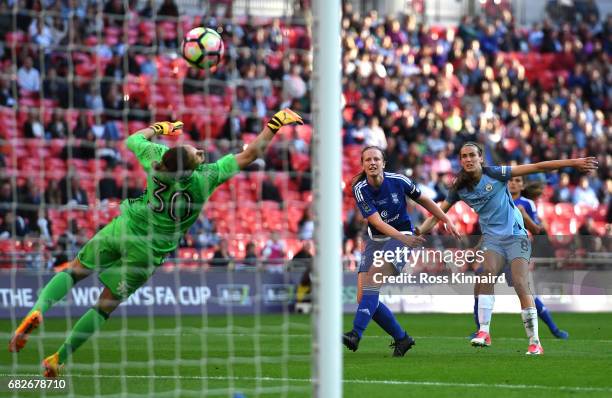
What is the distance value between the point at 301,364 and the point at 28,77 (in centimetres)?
882

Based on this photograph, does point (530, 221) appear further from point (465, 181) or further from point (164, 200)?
point (164, 200)

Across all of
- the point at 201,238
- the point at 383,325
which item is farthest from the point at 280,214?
the point at 383,325

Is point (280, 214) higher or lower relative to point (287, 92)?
lower

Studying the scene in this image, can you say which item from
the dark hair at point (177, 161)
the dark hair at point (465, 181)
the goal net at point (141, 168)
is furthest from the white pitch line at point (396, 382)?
the goal net at point (141, 168)

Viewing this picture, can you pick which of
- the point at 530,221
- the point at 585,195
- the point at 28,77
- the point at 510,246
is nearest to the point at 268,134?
the point at 510,246

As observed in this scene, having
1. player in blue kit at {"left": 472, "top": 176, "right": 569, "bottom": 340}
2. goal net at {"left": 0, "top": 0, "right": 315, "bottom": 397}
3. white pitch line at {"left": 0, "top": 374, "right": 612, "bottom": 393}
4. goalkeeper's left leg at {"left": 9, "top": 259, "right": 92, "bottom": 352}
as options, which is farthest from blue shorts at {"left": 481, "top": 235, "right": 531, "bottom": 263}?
goalkeeper's left leg at {"left": 9, "top": 259, "right": 92, "bottom": 352}

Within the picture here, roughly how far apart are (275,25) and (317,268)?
15748mm

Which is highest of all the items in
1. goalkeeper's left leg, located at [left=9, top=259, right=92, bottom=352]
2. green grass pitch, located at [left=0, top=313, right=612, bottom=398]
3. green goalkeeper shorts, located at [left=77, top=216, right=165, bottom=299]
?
green goalkeeper shorts, located at [left=77, top=216, right=165, bottom=299]

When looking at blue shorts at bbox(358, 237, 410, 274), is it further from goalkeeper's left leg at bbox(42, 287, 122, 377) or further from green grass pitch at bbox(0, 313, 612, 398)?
goalkeeper's left leg at bbox(42, 287, 122, 377)

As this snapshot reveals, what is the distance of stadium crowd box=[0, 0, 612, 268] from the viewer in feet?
54.1

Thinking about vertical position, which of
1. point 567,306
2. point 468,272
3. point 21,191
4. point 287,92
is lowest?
point 567,306

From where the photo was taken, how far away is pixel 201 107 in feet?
64.6

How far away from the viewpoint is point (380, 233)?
1112 cm

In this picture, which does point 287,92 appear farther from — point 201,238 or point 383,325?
point 383,325
